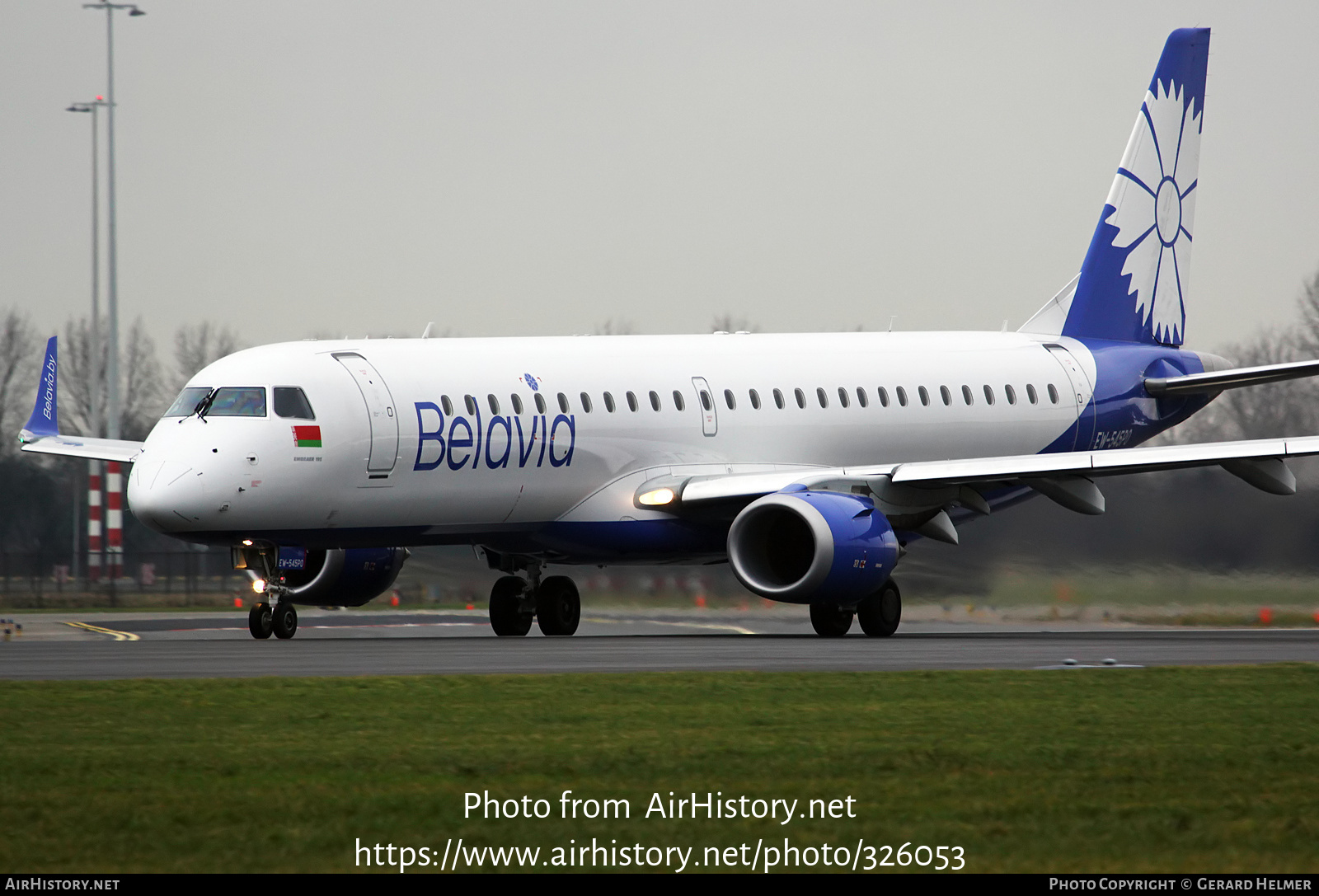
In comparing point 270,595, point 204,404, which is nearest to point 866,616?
point 270,595

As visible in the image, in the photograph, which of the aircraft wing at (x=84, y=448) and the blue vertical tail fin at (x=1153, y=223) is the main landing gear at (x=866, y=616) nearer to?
the blue vertical tail fin at (x=1153, y=223)

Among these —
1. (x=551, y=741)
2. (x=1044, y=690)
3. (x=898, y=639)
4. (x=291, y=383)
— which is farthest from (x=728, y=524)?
(x=551, y=741)

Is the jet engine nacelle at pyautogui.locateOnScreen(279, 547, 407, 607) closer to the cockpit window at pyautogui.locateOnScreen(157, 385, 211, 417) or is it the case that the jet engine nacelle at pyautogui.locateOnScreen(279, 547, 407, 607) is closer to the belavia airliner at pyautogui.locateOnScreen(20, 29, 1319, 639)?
the belavia airliner at pyautogui.locateOnScreen(20, 29, 1319, 639)

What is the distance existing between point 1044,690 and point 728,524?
12.9m

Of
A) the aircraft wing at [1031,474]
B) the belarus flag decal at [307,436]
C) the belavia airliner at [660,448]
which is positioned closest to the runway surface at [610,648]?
the belavia airliner at [660,448]

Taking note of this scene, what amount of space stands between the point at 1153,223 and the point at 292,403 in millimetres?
18014

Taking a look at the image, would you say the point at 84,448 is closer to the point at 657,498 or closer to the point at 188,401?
the point at 188,401

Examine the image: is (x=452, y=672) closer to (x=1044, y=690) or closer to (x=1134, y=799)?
(x=1044, y=690)

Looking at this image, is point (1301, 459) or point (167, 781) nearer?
point (167, 781)

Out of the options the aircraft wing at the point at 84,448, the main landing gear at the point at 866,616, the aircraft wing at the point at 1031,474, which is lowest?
the main landing gear at the point at 866,616

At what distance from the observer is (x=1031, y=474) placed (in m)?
28.8

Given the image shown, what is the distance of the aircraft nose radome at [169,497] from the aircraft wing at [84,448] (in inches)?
223

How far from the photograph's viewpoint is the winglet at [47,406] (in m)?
32.6
